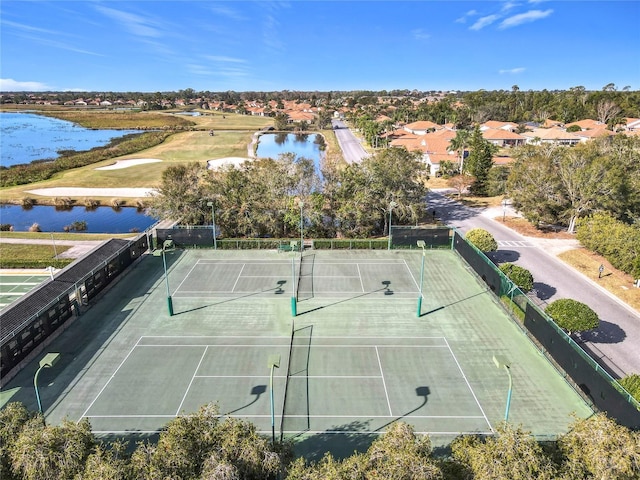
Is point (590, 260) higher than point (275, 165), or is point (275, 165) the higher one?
point (275, 165)

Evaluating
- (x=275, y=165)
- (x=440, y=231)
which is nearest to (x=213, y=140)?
(x=275, y=165)

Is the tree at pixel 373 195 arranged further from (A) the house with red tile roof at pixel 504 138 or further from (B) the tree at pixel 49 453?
(A) the house with red tile roof at pixel 504 138

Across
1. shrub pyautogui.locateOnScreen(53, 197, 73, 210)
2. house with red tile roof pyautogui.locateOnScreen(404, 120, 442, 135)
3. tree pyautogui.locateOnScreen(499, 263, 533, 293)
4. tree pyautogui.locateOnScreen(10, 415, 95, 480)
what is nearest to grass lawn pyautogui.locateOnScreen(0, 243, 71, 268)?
shrub pyautogui.locateOnScreen(53, 197, 73, 210)

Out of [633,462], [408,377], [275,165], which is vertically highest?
[275,165]

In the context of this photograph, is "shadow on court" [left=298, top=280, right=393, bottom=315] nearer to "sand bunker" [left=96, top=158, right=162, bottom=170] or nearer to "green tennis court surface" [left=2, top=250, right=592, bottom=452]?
"green tennis court surface" [left=2, top=250, right=592, bottom=452]

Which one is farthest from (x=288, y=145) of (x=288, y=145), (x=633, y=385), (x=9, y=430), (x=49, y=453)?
(x=49, y=453)

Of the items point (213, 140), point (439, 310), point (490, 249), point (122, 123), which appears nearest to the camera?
point (439, 310)

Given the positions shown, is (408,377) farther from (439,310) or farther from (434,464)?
(434,464)

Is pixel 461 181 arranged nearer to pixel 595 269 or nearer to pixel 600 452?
pixel 595 269
